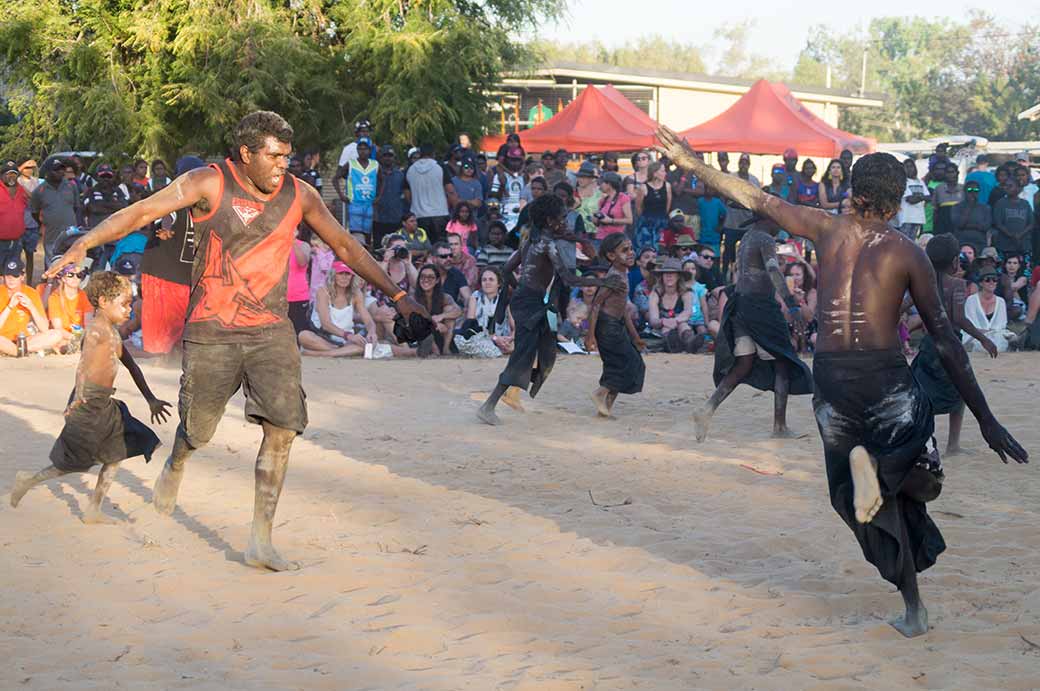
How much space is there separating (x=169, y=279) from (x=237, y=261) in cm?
426

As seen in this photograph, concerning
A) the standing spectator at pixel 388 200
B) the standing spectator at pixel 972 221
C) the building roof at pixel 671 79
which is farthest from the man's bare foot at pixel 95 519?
the building roof at pixel 671 79

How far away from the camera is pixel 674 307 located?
1438 cm

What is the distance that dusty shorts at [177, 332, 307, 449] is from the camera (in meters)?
5.62

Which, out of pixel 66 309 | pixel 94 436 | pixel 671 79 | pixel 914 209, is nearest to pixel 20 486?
pixel 94 436

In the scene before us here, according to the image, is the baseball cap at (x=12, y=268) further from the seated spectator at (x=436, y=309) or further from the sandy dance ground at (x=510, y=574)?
the sandy dance ground at (x=510, y=574)

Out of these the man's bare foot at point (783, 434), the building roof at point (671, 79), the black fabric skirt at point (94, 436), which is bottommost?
the man's bare foot at point (783, 434)

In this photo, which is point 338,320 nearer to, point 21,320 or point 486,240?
point 486,240

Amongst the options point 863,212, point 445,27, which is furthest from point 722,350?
point 445,27

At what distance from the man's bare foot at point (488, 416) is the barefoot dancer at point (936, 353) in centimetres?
313

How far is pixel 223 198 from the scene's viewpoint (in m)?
5.51

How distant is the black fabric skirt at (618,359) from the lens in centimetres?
980

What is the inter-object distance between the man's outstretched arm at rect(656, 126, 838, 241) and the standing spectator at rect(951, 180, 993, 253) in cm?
1194

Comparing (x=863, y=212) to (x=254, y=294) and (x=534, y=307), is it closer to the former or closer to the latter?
(x=254, y=294)

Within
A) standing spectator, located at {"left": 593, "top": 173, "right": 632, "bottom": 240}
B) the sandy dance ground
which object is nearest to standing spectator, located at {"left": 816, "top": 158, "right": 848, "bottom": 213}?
standing spectator, located at {"left": 593, "top": 173, "right": 632, "bottom": 240}
